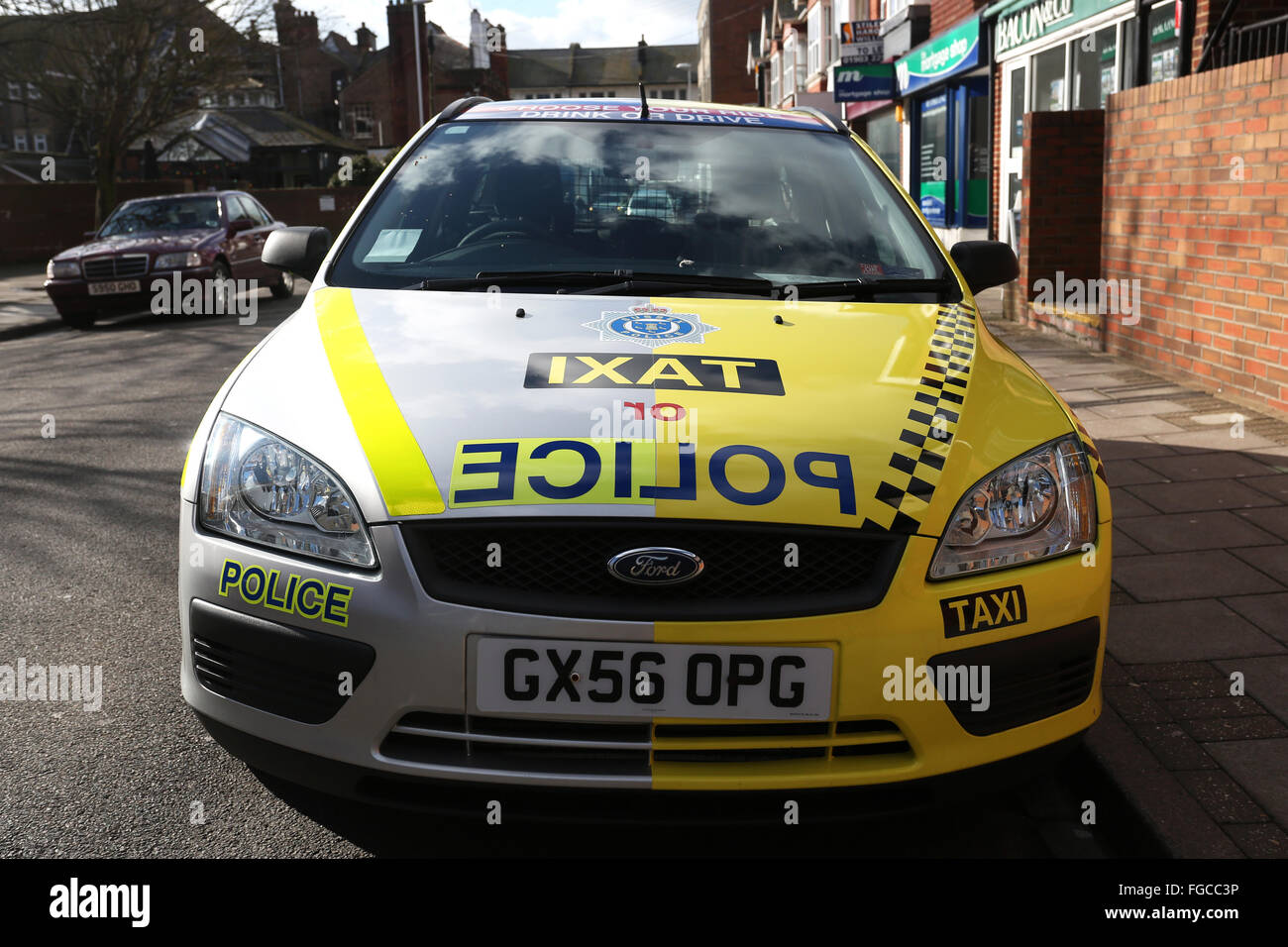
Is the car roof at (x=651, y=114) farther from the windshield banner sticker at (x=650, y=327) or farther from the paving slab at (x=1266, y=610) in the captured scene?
the paving slab at (x=1266, y=610)

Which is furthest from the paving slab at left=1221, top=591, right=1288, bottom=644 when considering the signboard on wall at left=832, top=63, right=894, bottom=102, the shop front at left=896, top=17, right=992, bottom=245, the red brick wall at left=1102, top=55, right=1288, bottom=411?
the signboard on wall at left=832, top=63, right=894, bottom=102

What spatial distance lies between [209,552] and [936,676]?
1438 millimetres

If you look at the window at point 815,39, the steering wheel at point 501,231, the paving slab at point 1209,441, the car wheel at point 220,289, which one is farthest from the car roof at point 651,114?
the window at point 815,39

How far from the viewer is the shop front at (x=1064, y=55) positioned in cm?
1052

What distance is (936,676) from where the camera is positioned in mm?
2221

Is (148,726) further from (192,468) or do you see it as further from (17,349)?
(17,349)

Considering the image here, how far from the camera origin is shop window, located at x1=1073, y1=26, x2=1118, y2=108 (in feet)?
38.4

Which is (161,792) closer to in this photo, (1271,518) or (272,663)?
(272,663)

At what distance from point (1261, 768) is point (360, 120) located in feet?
262

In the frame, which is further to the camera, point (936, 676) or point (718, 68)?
point (718, 68)

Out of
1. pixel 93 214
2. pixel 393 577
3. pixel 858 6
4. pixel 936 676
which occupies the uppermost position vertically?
pixel 858 6

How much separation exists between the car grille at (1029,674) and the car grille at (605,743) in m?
0.19

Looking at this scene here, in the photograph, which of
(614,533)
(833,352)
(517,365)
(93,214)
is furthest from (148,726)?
(93,214)

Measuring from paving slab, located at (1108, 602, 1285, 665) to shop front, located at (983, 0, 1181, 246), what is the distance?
273 inches
